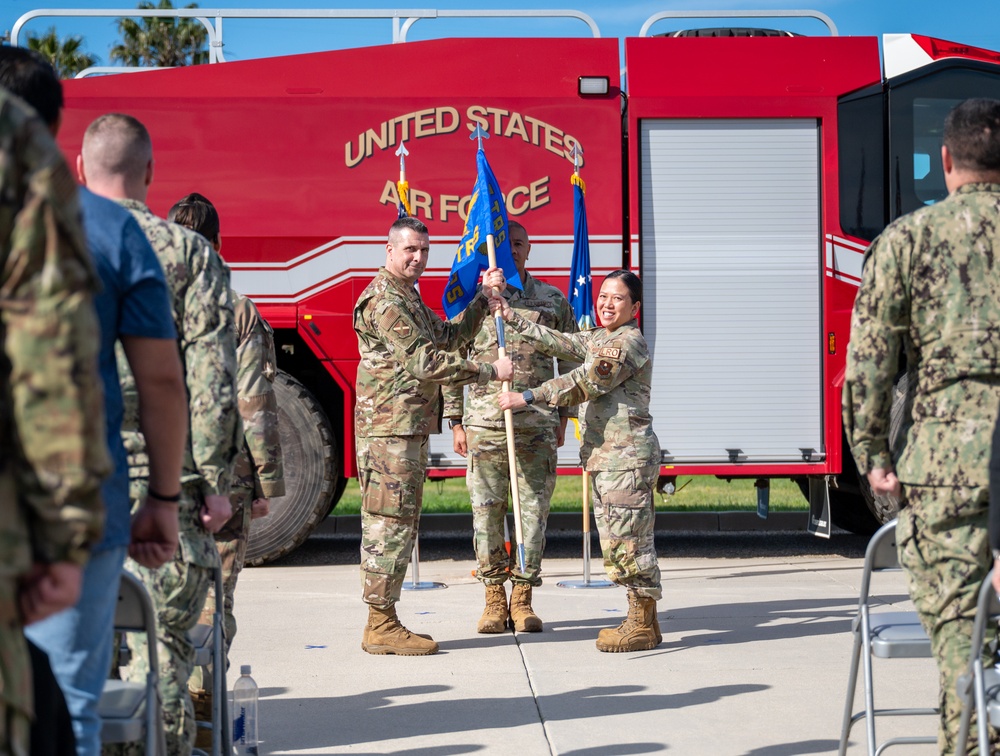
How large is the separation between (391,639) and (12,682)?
13.4 ft

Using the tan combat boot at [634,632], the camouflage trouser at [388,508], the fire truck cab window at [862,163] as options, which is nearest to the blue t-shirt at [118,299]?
the camouflage trouser at [388,508]

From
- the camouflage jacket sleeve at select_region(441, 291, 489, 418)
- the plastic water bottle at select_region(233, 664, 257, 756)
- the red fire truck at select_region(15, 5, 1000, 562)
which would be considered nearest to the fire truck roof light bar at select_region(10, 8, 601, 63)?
the red fire truck at select_region(15, 5, 1000, 562)

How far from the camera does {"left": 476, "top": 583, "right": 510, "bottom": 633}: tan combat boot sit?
619 cm

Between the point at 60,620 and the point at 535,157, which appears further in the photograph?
the point at 535,157

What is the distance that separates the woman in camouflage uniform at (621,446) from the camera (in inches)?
223

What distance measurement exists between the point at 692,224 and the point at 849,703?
4.88 meters

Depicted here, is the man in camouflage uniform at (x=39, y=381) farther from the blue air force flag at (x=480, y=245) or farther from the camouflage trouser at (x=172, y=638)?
the blue air force flag at (x=480, y=245)

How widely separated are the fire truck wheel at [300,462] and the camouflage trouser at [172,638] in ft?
15.6

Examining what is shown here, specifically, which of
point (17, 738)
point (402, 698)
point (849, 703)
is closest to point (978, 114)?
point (849, 703)

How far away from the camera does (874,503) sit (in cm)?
828

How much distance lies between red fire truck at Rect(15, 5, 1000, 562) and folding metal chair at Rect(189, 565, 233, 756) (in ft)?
14.4

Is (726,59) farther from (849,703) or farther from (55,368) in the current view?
(55,368)

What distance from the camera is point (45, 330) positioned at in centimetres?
171

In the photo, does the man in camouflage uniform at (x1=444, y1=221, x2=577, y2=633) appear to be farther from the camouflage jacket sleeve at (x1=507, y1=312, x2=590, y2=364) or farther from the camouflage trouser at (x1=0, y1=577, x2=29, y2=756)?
the camouflage trouser at (x1=0, y1=577, x2=29, y2=756)
